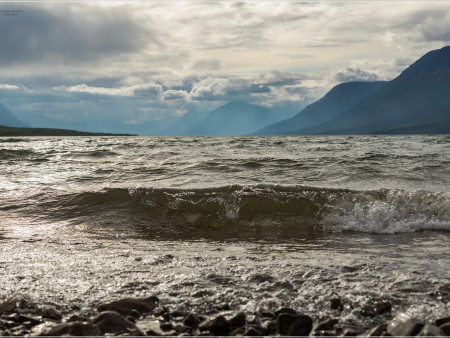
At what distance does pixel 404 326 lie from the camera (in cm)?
418

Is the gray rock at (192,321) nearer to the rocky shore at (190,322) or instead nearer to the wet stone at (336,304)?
the rocky shore at (190,322)

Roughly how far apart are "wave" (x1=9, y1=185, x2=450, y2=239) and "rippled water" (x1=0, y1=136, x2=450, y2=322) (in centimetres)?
4

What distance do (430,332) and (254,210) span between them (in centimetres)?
801

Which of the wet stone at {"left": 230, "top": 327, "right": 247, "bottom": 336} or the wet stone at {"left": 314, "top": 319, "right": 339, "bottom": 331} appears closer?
the wet stone at {"left": 230, "top": 327, "right": 247, "bottom": 336}

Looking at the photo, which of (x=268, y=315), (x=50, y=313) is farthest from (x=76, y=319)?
(x=268, y=315)

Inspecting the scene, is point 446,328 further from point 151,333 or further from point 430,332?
point 151,333

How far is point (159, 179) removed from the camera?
1669 centimetres

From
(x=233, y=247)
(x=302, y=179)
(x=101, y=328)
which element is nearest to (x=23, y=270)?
(x=101, y=328)

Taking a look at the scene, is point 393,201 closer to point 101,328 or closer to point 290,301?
point 290,301

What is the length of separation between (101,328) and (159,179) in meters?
12.5

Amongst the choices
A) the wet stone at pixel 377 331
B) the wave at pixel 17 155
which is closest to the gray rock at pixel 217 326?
the wet stone at pixel 377 331

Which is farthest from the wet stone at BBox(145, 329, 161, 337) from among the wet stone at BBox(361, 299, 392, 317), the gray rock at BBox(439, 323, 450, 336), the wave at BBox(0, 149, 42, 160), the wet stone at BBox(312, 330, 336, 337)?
the wave at BBox(0, 149, 42, 160)

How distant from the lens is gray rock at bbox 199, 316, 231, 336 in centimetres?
438

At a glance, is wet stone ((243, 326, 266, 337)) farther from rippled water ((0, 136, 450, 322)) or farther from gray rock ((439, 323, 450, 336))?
gray rock ((439, 323, 450, 336))
